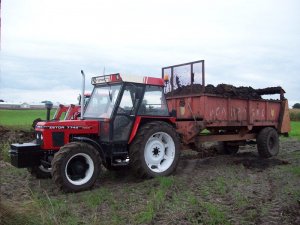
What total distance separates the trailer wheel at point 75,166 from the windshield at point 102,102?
3.64 ft

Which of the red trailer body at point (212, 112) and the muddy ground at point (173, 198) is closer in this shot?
A: the muddy ground at point (173, 198)

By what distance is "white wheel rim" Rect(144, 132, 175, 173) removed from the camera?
9.17 meters

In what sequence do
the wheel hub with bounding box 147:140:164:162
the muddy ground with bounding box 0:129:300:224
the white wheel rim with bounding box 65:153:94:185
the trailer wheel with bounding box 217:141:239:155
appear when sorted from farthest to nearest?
1. the trailer wheel with bounding box 217:141:239:155
2. the wheel hub with bounding box 147:140:164:162
3. the white wheel rim with bounding box 65:153:94:185
4. the muddy ground with bounding box 0:129:300:224

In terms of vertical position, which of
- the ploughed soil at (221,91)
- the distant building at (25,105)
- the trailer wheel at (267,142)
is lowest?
the trailer wheel at (267,142)

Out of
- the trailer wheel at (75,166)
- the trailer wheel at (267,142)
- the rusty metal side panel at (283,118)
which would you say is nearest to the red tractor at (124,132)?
the trailer wheel at (75,166)

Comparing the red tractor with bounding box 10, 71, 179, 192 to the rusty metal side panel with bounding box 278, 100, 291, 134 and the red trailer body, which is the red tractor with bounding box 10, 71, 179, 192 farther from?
the rusty metal side panel with bounding box 278, 100, 291, 134

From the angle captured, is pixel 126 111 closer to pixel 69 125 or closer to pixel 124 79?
pixel 124 79

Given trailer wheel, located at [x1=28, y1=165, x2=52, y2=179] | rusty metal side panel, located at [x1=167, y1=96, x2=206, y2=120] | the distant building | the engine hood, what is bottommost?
trailer wheel, located at [x1=28, y1=165, x2=52, y2=179]

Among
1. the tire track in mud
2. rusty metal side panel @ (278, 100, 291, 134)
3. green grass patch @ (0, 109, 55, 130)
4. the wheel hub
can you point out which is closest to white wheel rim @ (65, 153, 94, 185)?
the wheel hub

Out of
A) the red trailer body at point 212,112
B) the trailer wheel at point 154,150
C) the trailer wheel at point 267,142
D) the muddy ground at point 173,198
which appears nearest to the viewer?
the muddy ground at point 173,198

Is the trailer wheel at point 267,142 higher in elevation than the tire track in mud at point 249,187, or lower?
higher

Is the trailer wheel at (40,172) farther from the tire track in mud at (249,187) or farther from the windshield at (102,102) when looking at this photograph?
the tire track in mud at (249,187)

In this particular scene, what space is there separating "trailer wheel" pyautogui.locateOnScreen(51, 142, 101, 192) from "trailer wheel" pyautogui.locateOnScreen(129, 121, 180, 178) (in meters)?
0.96

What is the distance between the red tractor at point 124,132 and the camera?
26.4 feet
